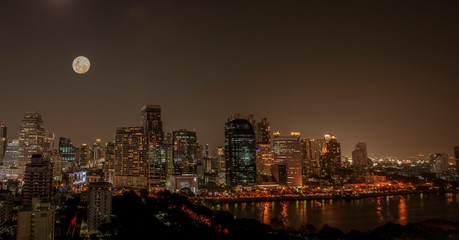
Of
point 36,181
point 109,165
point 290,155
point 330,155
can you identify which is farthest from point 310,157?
point 36,181

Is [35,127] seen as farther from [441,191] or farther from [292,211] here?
[441,191]

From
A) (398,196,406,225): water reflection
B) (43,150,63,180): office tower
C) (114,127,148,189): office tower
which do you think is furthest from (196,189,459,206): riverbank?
(43,150,63,180): office tower

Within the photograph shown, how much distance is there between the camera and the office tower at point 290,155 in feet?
136

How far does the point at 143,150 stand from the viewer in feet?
137

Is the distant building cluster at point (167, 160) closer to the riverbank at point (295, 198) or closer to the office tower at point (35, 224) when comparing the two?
the riverbank at point (295, 198)

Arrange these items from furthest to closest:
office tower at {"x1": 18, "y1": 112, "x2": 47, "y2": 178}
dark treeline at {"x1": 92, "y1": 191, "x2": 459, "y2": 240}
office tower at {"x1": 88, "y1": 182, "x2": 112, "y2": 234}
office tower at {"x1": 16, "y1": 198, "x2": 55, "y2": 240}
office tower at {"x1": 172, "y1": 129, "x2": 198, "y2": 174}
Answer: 1. office tower at {"x1": 172, "y1": 129, "x2": 198, "y2": 174}
2. office tower at {"x1": 18, "y1": 112, "x2": 47, "y2": 178}
3. office tower at {"x1": 88, "y1": 182, "x2": 112, "y2": 234}
4. dark treeline at {"x1": 92, "y1": 191, "x2": 459, "y2": 240}
5. office tower at {"x1": 16, "y1": 198, "x2": 55, "y2": 240}

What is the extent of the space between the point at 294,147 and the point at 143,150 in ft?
53.2

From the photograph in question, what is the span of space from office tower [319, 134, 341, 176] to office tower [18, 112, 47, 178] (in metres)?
36.1

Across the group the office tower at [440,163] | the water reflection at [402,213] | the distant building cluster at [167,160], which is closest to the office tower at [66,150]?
the distant building cluster at [167,160]

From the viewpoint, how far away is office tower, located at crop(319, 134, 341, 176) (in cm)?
5666

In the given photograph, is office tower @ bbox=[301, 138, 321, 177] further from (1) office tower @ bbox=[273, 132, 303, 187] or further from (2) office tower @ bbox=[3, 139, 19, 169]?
(2) office tower @ bbox=[3, 139, 19, 169]

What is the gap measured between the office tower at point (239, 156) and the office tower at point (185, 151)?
25.7 feet

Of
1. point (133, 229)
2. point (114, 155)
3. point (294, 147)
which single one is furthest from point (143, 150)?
point (133, 229)

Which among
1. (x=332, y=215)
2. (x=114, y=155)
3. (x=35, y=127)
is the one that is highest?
(x=35, y=127)
